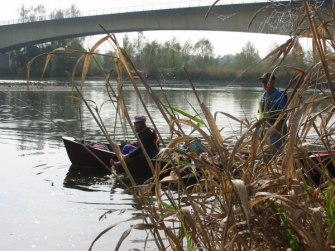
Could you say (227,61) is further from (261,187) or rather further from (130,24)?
(261,187)

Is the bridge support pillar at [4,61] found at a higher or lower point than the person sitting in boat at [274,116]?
lower

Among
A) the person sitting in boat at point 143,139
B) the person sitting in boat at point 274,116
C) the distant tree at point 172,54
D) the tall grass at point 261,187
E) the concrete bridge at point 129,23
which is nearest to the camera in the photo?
the tall grass at point 261,187

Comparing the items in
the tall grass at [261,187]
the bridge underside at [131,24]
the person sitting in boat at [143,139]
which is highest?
the bridge underside at [131,24]

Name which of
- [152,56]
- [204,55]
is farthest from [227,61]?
[152,56]

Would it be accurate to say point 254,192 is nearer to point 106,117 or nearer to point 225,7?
point 106,117

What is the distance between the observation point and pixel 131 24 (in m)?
44.5

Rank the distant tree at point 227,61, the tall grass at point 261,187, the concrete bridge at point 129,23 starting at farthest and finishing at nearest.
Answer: the distant tree at point 227,61
the concrete bridge at point 129,23
the tall grass at point 261,187

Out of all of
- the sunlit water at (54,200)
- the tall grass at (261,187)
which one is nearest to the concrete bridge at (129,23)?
the sunlit water at (54,200)

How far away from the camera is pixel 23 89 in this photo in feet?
137

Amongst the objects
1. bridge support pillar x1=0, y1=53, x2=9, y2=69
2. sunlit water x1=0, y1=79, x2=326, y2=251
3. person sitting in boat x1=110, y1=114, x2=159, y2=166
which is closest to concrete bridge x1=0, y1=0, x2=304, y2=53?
bridge support pillar x1=0, y1=53, x2=9, y2=69

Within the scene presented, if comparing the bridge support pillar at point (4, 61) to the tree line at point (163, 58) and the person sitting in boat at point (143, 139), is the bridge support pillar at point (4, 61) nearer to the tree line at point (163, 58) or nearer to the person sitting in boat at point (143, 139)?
the tree line at point (163, 58)

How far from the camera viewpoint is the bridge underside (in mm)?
35344

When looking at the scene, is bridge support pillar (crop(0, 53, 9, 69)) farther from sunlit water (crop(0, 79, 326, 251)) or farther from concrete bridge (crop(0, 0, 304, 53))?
sunlit water (crop(0, 79, 326, 251))

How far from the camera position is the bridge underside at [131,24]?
35.3 m
